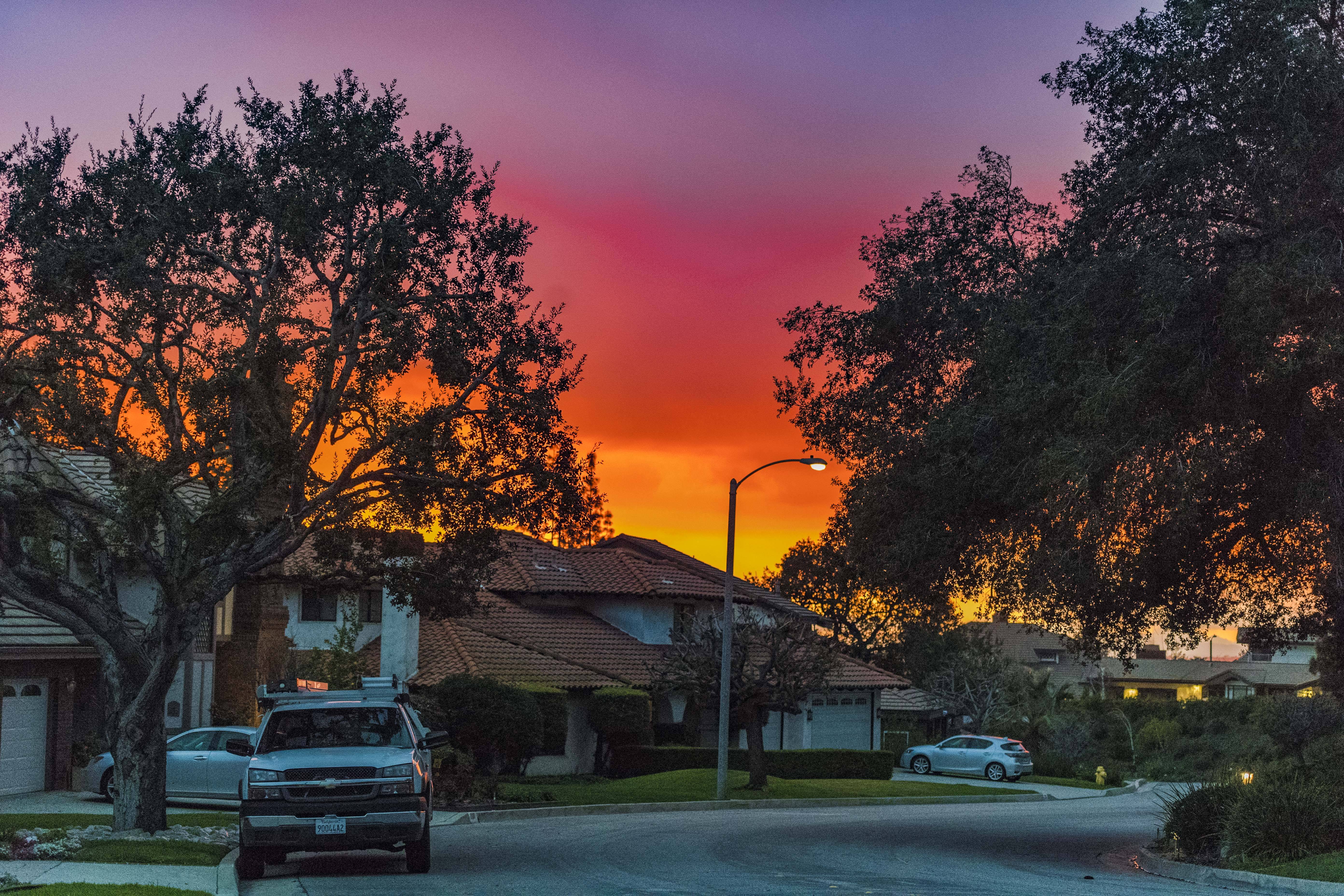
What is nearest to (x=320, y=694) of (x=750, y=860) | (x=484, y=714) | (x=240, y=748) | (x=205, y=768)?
(x=240, y=748)

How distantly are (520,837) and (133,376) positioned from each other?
9.12 metres

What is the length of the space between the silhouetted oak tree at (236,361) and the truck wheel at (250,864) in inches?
134

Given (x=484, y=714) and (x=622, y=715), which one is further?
(x=622, y=715)

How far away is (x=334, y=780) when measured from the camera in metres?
15.0

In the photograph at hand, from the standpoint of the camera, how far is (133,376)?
18922 millimetres

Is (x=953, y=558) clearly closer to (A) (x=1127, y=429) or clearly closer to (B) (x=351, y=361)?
(A) (x=1127, y=429)

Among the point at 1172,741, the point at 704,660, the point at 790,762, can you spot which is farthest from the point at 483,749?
the point at 1172,741

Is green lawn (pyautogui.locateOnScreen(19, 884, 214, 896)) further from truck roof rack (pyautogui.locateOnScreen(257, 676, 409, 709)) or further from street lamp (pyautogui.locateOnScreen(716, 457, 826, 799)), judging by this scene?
street lamp (pyautogui.locateOnScreen(716, 457, 826, 799))

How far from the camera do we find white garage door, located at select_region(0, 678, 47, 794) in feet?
86.0

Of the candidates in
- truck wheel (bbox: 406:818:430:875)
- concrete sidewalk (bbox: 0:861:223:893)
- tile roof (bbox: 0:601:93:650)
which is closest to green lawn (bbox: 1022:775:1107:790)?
tile roof (bbox: 0:601:93:650)

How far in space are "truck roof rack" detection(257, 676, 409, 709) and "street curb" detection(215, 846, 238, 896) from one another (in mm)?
1779

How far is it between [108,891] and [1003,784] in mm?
41116

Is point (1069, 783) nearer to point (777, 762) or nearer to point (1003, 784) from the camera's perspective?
point (1003, 784)

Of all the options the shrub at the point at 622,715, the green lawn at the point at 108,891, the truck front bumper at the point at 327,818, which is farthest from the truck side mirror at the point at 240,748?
the shrub at the point at 622,715
